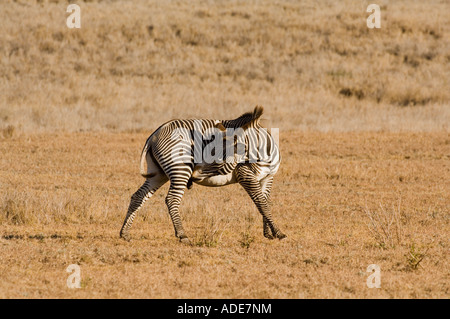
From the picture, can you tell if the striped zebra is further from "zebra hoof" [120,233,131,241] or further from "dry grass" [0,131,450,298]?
"dry grass" [0,131,450,298]

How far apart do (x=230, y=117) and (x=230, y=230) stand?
14.9m

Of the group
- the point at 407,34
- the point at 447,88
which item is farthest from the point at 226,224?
the point at 407,34

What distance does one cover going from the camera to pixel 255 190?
909cm

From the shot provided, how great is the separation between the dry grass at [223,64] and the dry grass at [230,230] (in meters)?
5.74

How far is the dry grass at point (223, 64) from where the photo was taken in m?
24.5

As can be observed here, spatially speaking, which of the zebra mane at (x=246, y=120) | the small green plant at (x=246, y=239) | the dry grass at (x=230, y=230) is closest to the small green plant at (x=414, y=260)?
the dry grass at (x=230, y=230)

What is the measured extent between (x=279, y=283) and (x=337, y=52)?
28.0 meters

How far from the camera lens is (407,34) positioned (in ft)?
116

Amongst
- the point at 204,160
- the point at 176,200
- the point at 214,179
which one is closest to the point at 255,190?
the point at 214,179

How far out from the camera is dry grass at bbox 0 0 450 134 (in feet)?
80.5

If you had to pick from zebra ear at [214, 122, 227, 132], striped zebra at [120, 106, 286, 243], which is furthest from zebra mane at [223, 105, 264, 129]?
zebra ear at [214, 122, 227, 132]

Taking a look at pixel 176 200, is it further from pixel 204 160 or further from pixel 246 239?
pixel 246 239

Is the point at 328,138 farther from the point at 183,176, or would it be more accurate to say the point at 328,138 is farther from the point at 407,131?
the point at 183,176

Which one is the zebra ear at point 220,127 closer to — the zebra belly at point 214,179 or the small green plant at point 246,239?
the zebra belly at point 214,179
